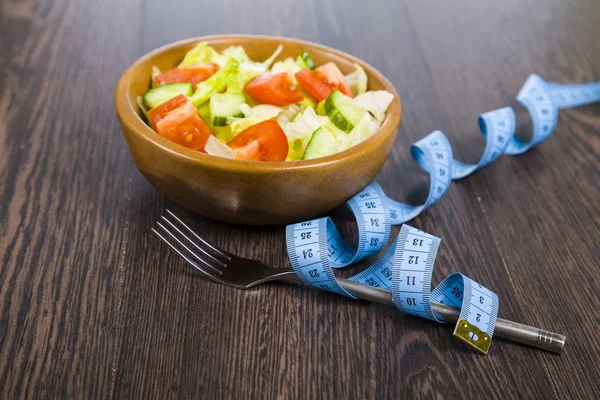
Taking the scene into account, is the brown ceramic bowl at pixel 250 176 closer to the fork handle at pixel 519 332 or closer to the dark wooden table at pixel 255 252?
the dark wooden table at pixel 255 252

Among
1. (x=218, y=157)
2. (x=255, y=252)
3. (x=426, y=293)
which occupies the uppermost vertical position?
(x=218, y=157)

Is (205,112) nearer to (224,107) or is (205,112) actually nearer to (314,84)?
(224,107)

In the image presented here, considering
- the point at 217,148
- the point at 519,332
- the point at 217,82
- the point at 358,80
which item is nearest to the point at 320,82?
the point at 358,80

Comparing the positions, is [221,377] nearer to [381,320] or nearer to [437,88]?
[381,320]

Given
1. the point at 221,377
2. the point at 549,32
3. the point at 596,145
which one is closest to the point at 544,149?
the point at 596,145

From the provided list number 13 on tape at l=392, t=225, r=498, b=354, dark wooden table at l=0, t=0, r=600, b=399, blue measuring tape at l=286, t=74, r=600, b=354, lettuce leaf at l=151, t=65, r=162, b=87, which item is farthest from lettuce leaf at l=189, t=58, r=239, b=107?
number 13 on tape at l=392, t=225, r=498, b=354

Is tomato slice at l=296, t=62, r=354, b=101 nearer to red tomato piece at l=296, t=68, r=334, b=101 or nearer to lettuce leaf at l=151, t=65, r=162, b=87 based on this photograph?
red tomato piece at l=296, t=68, r=334, b=101
